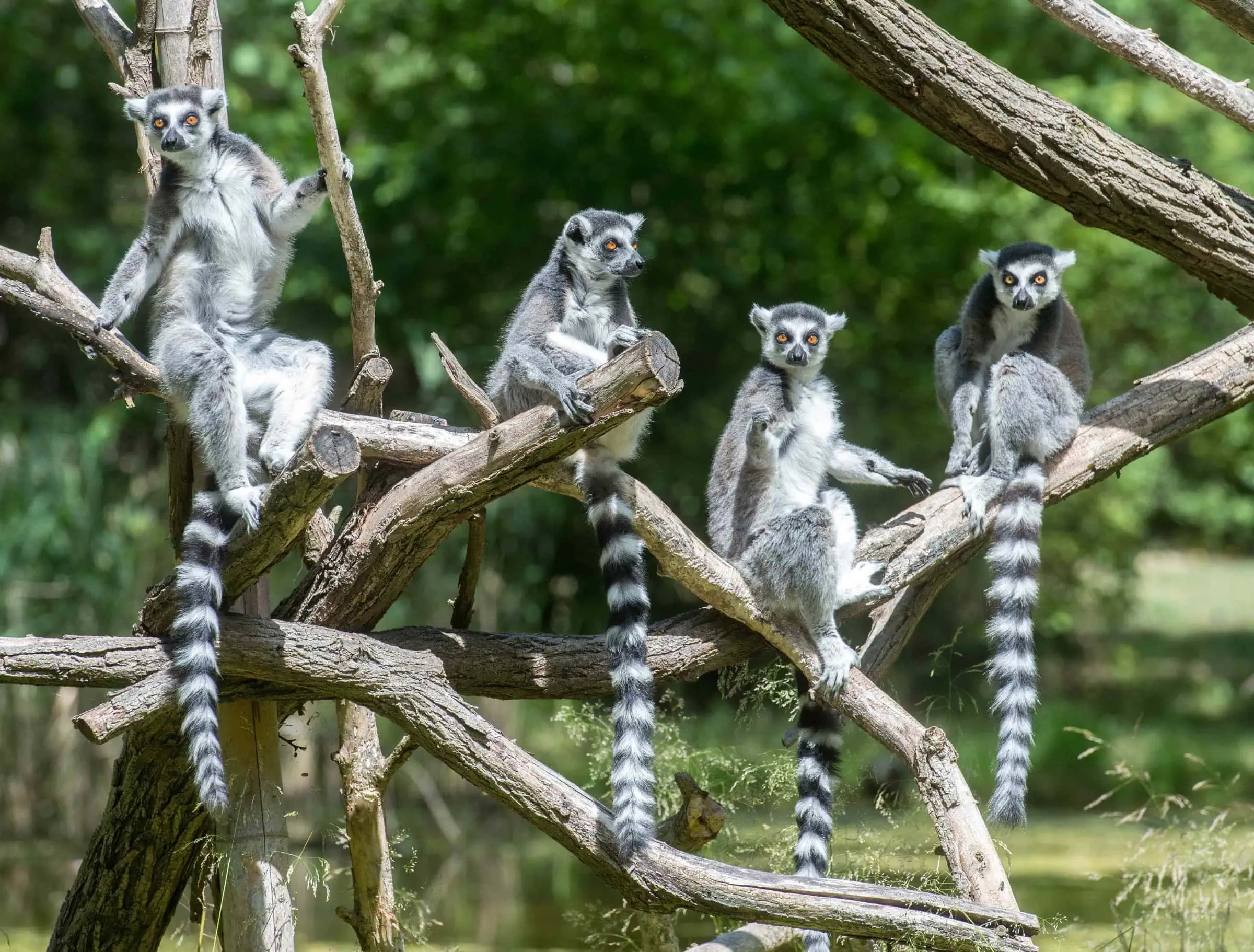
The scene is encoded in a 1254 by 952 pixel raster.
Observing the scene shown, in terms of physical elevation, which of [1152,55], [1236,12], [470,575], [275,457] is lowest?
[470,575]

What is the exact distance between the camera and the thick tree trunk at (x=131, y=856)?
4.71 meters

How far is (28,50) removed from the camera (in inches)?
432

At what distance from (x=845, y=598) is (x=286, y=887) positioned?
2360mm

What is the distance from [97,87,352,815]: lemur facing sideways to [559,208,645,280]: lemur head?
0.89 m

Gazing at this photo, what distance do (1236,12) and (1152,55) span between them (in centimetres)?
34

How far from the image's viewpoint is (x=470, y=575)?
5.30 meters

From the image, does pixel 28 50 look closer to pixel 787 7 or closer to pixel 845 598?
pixel 787 7

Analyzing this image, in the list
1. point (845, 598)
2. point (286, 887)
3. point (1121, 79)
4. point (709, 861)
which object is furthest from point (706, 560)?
point (1121, 79)

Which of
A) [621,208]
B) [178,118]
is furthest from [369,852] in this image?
[621,208]

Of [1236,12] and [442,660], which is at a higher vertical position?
[1236,12]

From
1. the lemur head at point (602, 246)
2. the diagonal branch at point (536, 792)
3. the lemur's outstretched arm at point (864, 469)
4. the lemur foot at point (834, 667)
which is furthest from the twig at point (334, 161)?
the lemur foot at point (834, 667)

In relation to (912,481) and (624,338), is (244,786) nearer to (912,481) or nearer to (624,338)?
(624,338)

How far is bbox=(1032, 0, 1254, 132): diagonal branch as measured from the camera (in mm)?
5035

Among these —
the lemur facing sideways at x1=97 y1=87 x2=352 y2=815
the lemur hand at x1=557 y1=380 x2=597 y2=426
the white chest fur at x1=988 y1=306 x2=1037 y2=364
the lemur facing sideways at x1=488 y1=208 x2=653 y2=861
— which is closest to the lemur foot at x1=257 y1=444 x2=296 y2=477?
the lemur facing sideways at x1=97 y1=87 x2=352 y2=815
